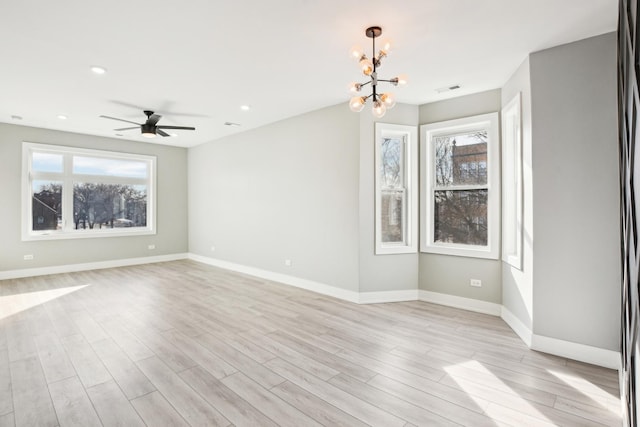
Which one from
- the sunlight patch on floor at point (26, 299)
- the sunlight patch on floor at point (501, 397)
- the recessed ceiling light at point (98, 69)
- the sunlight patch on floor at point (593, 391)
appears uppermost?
the recessed ceiling light at point (98, 69)

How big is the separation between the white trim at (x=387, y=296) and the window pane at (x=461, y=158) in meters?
1.69

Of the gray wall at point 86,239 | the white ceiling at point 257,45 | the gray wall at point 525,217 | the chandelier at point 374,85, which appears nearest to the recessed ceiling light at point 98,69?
the white ceiling at point 257,45

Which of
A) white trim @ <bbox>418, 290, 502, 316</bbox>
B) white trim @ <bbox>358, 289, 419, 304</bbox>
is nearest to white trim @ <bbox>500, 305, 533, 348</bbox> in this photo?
white trim @ <bbox>418, 290, 502, 316</bbox>

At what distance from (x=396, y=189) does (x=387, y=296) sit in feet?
5.26

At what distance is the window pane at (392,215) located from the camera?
459 centimetres

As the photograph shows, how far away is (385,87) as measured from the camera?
3902 millimetres

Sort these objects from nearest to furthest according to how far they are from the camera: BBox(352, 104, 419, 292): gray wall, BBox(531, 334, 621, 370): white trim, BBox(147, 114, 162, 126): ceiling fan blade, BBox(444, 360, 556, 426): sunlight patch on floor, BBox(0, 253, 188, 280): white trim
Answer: BBox(444, 360, 556, 426): sunlight patch on floor → BBox(531, 334, 621, 370): white trim → BBox(352, 104, 419, 292): gray wall → BBox(147, 114, 162, 126): ceiling fan blade → BBox(0, 253, 188, 280): white trim

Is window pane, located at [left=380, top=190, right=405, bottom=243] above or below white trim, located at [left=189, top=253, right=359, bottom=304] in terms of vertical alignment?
above

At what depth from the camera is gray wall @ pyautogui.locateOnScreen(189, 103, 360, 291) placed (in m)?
4.57

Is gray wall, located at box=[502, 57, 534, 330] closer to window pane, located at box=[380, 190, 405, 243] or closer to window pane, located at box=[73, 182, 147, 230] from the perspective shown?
window pane, located at box=[380, 190, 405, 243]

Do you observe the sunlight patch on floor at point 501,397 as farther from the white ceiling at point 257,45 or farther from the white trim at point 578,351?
the white ceiling at point 257,45

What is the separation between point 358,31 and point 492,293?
352cm

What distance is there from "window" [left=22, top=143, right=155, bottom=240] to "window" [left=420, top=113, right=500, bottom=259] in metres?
6.61

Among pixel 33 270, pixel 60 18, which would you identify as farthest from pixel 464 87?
pixel 33 270
